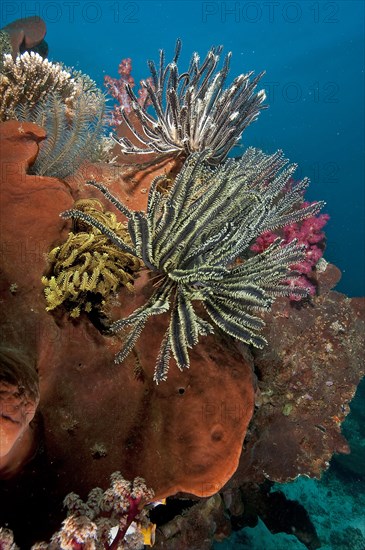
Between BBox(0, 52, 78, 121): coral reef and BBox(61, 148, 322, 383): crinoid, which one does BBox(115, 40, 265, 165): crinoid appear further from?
BBox(0, 52, 78, 121): coral reef

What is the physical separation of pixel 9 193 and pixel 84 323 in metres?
1.34

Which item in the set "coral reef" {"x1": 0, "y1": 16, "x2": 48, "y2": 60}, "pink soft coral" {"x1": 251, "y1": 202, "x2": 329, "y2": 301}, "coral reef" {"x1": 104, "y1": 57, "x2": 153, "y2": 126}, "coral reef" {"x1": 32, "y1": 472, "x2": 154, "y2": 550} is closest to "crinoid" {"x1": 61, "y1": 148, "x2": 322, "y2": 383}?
"coral reef" {"x1": 32, "y1": 472, "x2": 154, "y2": 550}

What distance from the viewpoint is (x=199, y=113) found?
4.46m

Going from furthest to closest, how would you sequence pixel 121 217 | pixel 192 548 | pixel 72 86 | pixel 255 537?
1. pixel 255 537
2. pixel 72 86
3. pixel 192 548
4. pixel 121 217

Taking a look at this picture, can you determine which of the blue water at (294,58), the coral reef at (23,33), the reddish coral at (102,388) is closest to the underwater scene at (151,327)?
the reddish coral at (102,388)

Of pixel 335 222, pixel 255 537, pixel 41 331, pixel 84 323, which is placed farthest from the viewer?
pixel 335 222

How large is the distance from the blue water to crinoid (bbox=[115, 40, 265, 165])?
64.3 metres

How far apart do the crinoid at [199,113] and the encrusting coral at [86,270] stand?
5.53 feet

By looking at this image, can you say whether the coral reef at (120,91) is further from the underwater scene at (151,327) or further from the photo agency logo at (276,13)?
the photo agency logo at (276,13)

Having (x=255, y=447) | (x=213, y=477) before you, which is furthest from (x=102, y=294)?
(x=255, y=447)

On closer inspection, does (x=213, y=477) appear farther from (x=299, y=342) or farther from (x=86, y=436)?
(x=299, y=342)

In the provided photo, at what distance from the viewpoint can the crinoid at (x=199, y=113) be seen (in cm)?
443

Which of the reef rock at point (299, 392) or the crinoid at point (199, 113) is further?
the reef rock at point (299, 392)

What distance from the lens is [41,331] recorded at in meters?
3.04
